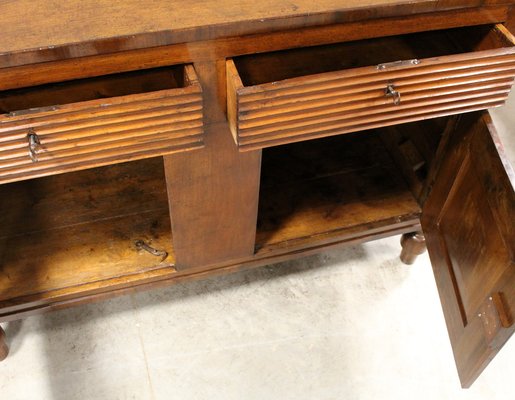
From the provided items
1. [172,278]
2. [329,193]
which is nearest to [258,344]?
[172,278]

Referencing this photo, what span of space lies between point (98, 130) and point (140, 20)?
15 cm

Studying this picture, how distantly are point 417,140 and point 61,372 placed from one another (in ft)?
2.83

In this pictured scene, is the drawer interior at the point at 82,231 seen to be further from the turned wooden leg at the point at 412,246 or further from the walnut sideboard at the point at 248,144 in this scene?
the turned wooden leg at the point at 412,246

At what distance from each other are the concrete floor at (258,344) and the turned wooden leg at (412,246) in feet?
0.15

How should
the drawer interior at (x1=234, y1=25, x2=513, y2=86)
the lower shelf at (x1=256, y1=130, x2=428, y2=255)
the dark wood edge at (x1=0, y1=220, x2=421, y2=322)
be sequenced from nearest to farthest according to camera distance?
the drawer interior at (x1=234, y1=25, x2=513, y2=86)
the dark wood edge at (x1=0, y1=220, x2=421, y2=322)
the lower shelf at (x1=256, y1=130, x2=428, y2=255)

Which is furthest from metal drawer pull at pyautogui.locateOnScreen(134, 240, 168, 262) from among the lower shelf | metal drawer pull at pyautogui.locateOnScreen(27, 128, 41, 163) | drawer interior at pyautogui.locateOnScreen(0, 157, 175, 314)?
→ metal drawer pull at pyautogui.locateOnScreen(27, 128, 41, 163)

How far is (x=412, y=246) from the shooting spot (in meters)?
1.31

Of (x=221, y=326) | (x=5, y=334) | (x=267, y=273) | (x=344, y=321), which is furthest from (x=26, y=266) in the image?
(x=344, y=321)

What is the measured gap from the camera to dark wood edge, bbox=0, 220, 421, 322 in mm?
1085

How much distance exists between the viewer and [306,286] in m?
1.32

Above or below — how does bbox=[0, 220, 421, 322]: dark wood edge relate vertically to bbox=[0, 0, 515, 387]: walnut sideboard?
below

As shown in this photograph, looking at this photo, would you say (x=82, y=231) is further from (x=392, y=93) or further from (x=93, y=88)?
(x=392, y=93)

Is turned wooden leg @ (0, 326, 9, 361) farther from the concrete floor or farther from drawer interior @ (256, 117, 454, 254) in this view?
drawer interior @ (256, 117, 454, 254)

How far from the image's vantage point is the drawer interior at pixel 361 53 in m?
0.92
